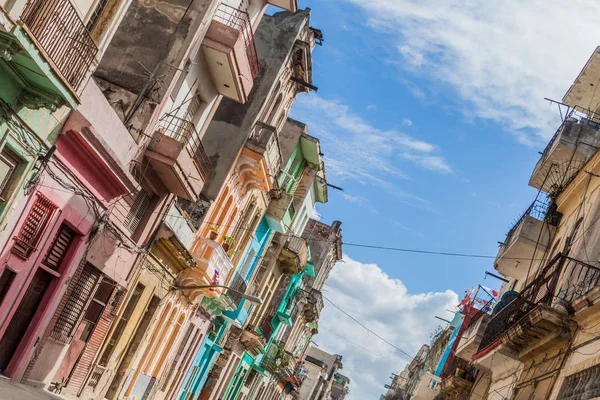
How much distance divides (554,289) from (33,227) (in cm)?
948

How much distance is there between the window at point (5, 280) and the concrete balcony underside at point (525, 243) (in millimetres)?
12293

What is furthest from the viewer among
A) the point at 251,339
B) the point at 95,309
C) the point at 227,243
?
the point at 251,339

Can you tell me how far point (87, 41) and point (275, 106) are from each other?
16050 mm

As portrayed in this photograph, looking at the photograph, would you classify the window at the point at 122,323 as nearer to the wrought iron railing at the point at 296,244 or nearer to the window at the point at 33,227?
the window at the point at 33,227

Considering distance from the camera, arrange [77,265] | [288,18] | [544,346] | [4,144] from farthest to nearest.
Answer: [288,18], [77,265], [544,346], [4,144]

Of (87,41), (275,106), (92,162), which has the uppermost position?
(275,106)

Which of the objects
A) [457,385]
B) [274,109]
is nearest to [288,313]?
[274,109]

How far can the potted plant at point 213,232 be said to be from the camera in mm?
26953

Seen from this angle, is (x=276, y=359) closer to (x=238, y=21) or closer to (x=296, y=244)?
(x=296, y=244)

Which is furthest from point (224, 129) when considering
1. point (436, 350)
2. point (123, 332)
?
point (436, 350)

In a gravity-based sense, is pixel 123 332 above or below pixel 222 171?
below

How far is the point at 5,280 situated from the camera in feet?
50.1

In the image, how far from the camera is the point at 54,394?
1827 centimetres

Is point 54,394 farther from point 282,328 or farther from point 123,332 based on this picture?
point 282,328
